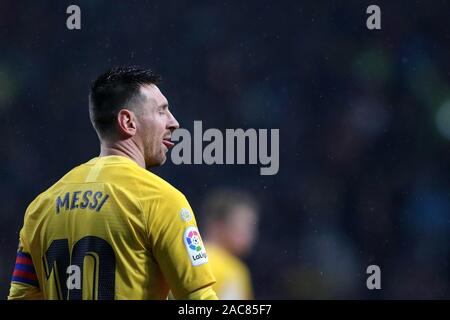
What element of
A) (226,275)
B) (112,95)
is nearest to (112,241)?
(112,95)

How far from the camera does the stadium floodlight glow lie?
591 centimetres

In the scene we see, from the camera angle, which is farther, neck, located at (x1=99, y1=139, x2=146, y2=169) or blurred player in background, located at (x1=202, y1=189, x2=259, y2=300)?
blurred player in background, located at (x1=202, y1=189, x2=259, y2=300)

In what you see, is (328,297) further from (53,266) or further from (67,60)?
(53,266)

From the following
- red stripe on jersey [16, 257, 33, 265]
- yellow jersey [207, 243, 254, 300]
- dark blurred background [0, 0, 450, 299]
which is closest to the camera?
red stripe on jersey [16, 257, 33, 265]

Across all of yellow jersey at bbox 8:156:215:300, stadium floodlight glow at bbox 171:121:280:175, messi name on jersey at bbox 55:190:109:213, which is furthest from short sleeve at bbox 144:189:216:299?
stadium floodlight glow at bbox 171:121:280:175

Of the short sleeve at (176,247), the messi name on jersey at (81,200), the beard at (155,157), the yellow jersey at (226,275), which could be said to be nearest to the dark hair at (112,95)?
the beard at (155,157)

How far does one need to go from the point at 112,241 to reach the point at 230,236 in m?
3.05

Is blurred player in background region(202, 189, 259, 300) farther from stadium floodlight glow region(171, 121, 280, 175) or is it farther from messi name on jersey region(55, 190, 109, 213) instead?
messi name on jersey region(55, 190, 109, 213)

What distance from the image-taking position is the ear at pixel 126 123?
7.36ft

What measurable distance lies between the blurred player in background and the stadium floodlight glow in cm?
28

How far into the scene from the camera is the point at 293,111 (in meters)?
6.36

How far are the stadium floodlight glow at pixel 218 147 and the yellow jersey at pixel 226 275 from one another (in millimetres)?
868

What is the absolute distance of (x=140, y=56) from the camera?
621 centimetres

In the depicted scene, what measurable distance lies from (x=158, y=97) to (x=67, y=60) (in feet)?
13.2
